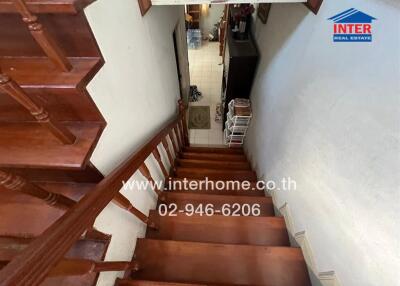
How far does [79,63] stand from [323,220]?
4.57 feet

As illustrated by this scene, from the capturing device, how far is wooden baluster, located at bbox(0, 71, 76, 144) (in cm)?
53

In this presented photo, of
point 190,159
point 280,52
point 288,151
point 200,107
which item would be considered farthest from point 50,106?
point 200,107

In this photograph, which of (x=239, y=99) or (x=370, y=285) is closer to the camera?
(x=370, y=285)

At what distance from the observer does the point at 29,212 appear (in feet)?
2.91

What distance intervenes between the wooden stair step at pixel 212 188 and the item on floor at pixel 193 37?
5207 millimetres

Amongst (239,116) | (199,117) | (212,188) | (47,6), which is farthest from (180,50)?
(47,6)

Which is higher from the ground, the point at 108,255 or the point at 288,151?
the point at 288,151

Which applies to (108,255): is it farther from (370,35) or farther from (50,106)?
(370,35)

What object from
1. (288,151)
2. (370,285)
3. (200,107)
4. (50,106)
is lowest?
(370,285)

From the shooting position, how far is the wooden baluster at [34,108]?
526 millimetres

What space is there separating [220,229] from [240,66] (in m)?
2.02

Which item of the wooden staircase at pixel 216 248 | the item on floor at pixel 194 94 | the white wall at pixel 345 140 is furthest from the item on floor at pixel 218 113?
the white wall at pixel 345 140

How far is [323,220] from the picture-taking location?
3.90 ft

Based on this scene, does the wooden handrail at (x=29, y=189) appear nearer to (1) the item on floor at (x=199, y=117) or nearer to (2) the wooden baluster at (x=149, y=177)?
(2) the wooden baluster at (x=149, y=177)
